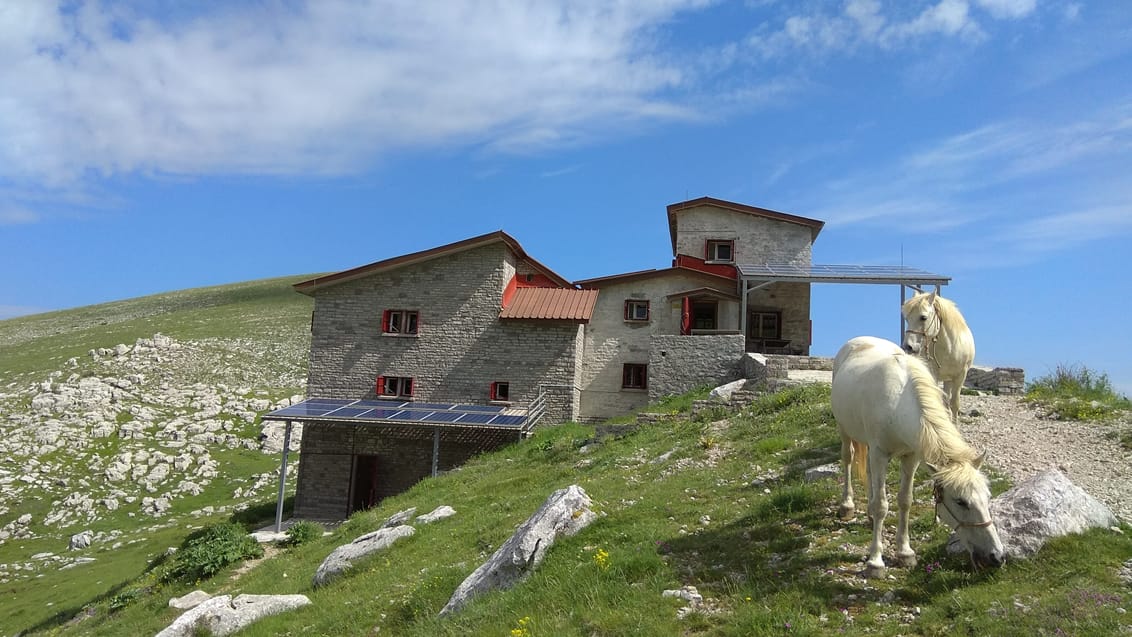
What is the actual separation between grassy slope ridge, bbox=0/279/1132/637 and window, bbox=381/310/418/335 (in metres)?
15.2

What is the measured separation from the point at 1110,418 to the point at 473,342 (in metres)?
23.4

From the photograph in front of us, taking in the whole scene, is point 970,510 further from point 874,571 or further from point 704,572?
point 704,572

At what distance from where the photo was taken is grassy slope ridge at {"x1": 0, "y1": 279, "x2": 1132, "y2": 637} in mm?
6312

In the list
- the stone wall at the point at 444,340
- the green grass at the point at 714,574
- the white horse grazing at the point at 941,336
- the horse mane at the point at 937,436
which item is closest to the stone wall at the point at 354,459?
the stone wall at the point at 444,340

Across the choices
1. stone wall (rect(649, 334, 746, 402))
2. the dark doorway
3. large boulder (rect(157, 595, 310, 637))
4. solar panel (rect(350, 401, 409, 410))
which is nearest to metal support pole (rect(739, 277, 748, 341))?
stone wall (rect(649, 334, 746, 402))

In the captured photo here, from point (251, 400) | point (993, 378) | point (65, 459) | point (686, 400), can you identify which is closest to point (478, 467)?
point (686, 400)

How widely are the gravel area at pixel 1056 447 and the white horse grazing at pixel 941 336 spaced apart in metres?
1.28

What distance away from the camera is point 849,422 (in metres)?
8.59

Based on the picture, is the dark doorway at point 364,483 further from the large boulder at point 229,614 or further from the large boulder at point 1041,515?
the large boulder at point 1041,515

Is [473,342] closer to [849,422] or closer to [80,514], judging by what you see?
[80,514]

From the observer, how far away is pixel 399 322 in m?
31.8

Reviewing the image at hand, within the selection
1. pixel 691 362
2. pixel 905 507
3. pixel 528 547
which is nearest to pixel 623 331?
pixel 691 362

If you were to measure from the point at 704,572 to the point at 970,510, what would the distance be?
2.85 m

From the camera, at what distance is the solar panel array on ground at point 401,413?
26094mm
